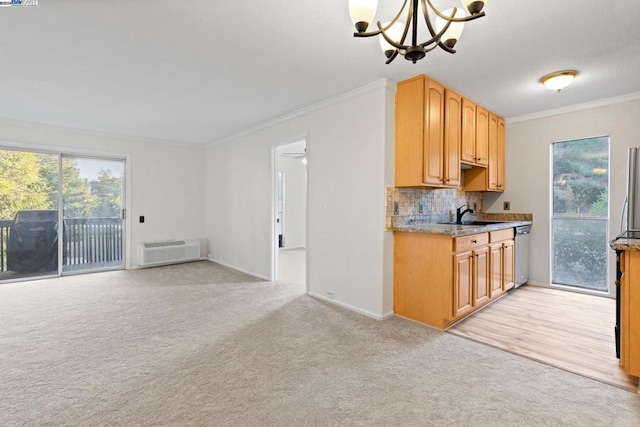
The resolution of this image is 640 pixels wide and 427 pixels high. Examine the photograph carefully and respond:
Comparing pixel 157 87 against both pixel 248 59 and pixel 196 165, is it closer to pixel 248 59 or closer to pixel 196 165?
pixel 248 59

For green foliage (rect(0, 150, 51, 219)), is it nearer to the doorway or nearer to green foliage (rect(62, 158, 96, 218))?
green foliage (rect(62, 158, 96, 218))

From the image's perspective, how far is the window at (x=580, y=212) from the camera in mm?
3965

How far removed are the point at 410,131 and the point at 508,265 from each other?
226 cm

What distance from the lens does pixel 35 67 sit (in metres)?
2.79

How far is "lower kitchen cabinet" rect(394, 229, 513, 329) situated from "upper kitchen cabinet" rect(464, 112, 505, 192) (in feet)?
4.20

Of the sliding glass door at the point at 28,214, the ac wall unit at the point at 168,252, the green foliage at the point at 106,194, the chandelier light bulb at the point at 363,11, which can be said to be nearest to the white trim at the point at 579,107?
the chandelier light bulb at the point at 363,11

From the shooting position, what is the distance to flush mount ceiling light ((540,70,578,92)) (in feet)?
9.66

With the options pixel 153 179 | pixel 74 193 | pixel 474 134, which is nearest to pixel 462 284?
pixel 474 134

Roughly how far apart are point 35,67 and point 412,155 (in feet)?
12.0

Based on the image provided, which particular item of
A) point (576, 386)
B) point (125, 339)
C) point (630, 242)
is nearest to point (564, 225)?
point (630, 242)

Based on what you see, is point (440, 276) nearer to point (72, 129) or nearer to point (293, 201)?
point (293, 201)

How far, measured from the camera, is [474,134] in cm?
390

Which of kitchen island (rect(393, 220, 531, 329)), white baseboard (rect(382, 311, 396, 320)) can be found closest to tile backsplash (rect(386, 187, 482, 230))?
kitchen island (rect(393, 220, 531, 329))

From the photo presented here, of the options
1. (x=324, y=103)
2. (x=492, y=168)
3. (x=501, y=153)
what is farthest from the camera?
(x=501, y=153)
